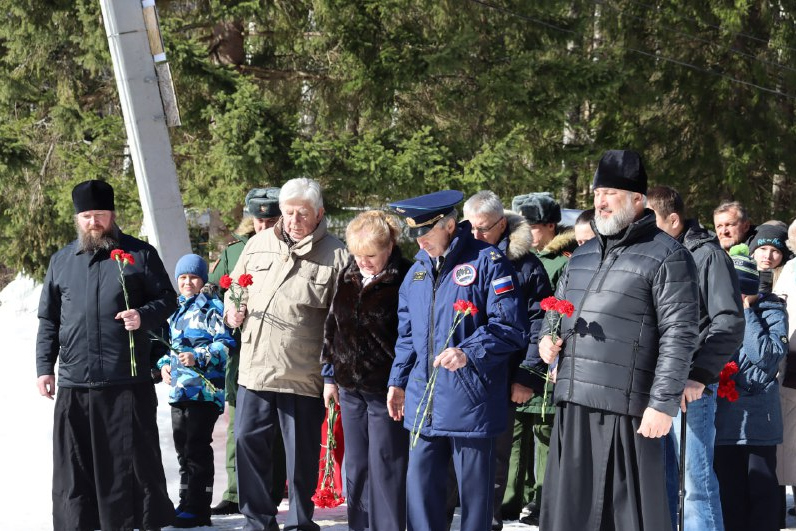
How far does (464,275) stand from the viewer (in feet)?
17.4

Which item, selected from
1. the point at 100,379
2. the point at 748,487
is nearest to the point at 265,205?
the point at 100,379

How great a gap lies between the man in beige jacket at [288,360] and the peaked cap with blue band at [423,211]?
89 centimetres

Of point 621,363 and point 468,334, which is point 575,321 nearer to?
point 621,363

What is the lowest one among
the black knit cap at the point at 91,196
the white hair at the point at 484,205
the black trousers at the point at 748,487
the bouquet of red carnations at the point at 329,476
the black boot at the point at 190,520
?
the black trousers at the point at 748,487

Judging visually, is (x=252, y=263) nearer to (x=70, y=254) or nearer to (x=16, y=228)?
(x=70, y=254)

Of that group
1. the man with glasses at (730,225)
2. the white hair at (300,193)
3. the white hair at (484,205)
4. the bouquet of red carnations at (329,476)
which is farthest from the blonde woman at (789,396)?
the white hair at (300,193)

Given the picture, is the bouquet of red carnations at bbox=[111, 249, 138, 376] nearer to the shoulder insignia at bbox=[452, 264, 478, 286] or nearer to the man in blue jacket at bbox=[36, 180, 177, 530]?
the man in blue jacket at bbox=[36, 180, 177, 530]

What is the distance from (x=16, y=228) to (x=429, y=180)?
5771mm

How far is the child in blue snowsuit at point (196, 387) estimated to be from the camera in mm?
6652

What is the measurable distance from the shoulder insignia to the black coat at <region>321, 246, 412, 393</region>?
2.01 ft

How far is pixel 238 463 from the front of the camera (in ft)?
20.4

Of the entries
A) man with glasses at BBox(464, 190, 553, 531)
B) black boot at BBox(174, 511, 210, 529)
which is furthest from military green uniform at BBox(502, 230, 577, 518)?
black boot at BBox(174, 511, 210, 529)

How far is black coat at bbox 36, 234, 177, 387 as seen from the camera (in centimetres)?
590

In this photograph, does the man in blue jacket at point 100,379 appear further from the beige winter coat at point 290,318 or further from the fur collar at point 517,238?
the fur collar at point 517,238
